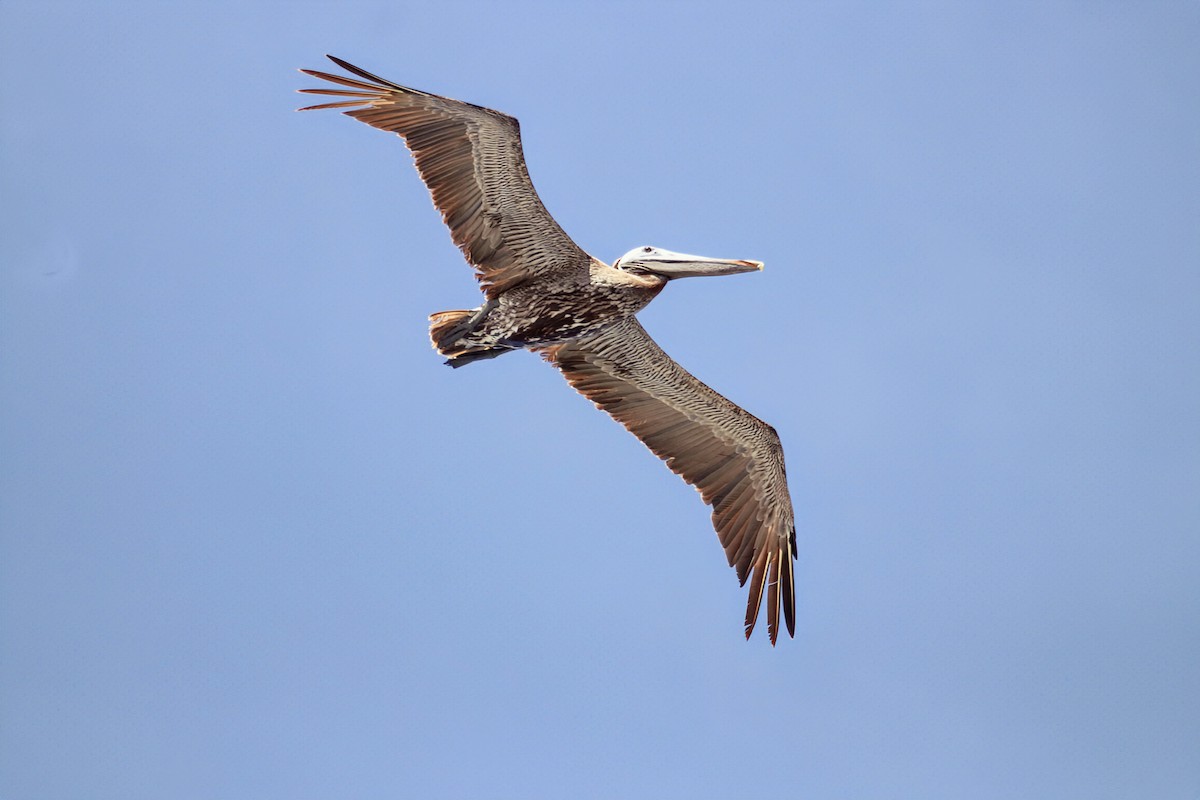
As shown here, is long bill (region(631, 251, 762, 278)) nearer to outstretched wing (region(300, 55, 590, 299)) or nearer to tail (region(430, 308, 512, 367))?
outstretched wing (region(300, 55, 590, 299))

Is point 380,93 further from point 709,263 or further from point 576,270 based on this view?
point 709,263

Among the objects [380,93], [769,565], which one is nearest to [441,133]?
[380,93]

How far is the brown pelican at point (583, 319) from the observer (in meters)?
15.9

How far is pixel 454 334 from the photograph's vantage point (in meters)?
16.5

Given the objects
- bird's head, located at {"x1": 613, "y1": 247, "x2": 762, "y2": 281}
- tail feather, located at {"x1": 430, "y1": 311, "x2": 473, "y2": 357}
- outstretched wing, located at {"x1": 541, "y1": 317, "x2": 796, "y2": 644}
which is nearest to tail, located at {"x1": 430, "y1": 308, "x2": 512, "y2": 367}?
tail feather, located at {"x1": 430, "y1": 311, "x2": 473, "y2": 357}

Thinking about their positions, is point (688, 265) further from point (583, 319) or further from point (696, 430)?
point (696, 430)

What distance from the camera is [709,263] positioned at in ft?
55.2

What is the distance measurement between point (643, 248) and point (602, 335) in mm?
1187

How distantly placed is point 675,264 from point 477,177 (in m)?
2.58

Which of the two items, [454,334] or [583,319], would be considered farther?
[583,319]

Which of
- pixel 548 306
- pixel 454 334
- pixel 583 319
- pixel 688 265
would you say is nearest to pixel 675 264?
pixel 688 265

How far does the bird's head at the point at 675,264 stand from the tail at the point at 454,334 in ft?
6.60

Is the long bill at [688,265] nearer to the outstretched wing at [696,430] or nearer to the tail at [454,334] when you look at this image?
the outstretched wing at [696,430]

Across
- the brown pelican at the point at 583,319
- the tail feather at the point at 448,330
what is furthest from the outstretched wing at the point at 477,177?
the tail feather at the point at 448,330
